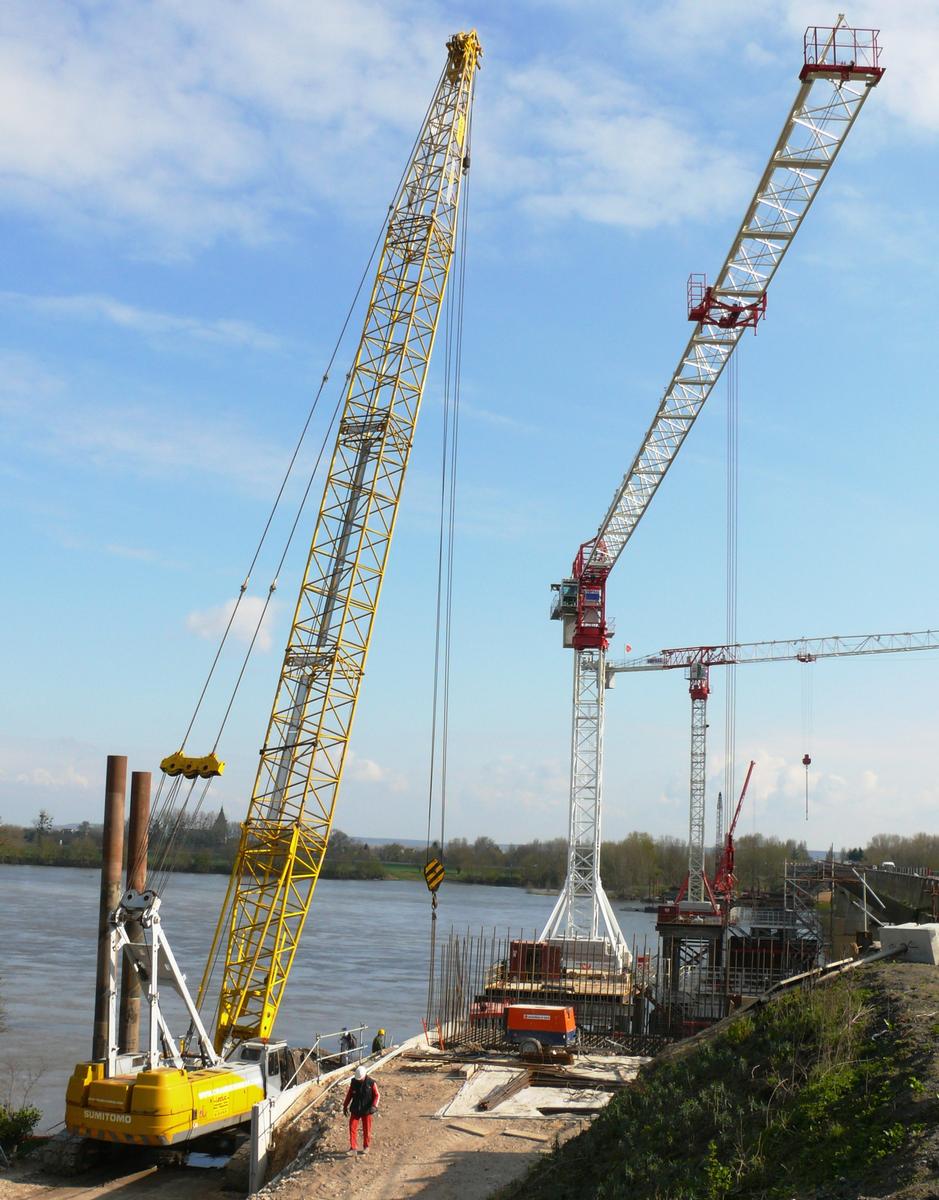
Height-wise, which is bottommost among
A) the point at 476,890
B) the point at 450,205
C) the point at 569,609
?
the point at 476,890

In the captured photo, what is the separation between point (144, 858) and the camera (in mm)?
30000

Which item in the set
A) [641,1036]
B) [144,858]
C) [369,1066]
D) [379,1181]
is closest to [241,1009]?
[144,858]

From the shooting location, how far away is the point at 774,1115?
13.7 meters

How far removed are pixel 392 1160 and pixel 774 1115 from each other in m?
6.79

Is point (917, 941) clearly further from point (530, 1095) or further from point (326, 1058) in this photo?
point (326, 1058)

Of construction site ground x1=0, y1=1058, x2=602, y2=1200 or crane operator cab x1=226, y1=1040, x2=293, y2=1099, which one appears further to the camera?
crane operator cab x1=226, y1=1040, x2=293, y2=1099

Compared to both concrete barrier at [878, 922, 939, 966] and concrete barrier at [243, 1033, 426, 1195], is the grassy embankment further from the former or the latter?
concrete barrier at [243, 1033, 426, 1195]

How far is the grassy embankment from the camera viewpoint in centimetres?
1217

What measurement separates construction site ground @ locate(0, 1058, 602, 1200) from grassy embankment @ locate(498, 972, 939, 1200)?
72.8 inches

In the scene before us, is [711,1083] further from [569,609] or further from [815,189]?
[569,609]

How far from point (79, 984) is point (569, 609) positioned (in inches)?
964

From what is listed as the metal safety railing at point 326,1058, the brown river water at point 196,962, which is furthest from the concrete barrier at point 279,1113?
the brown river water at point 196,962

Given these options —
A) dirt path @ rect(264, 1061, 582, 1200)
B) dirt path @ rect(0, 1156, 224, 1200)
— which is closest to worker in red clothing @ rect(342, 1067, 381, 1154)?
dirt path @ rect(264, 1061, 582, 1200)

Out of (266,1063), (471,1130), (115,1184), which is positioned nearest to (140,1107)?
(115,1184)
